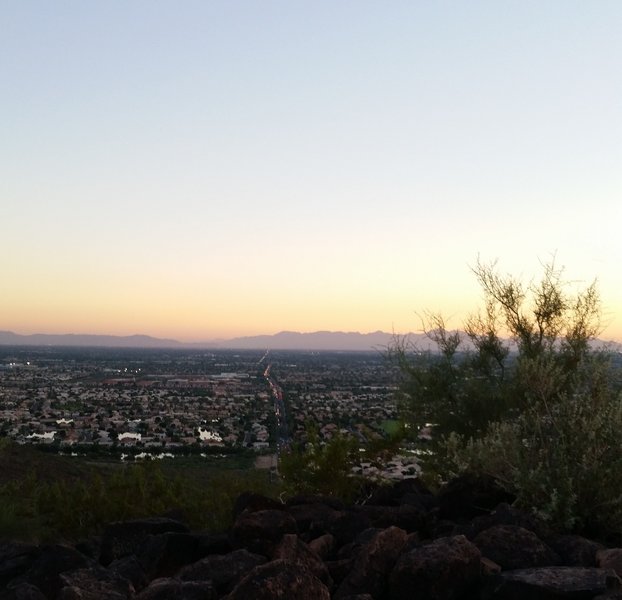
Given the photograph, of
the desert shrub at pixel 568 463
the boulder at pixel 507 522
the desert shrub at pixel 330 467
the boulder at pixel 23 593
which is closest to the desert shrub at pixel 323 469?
the desert shrub at pixel 330 467

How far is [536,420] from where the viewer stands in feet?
29.2

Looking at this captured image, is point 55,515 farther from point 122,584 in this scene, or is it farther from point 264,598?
point 264,598

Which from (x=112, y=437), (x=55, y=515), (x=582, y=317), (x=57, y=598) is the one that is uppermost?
(x=582, y=317)

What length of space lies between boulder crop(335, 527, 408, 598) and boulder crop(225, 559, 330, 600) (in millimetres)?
562

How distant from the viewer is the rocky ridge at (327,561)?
5.33 metres

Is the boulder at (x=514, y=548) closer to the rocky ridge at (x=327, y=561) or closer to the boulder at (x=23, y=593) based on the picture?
the rocky ridge at (x=327, y=561)

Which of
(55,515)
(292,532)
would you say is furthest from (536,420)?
(55,515)

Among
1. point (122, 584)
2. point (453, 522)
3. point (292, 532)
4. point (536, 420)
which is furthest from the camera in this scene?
point (536, 420)

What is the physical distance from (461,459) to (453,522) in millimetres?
3237

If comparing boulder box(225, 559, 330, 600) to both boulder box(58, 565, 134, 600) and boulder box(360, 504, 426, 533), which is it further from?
boulder box(360, 504, 426, 533)

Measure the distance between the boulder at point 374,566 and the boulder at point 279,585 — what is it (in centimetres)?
56

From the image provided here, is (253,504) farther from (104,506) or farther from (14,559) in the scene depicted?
(104,506)

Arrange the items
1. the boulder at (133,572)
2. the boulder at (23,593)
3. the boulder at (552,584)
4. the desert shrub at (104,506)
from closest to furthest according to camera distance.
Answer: the boulder at (552,584), the boulder at (23,593), the boulder at (133,572), the desert shrub at (104,506)

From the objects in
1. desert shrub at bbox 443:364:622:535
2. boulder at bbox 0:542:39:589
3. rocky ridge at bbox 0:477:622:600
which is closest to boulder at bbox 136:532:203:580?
rocky ridge at bbox 0:477:622:600
